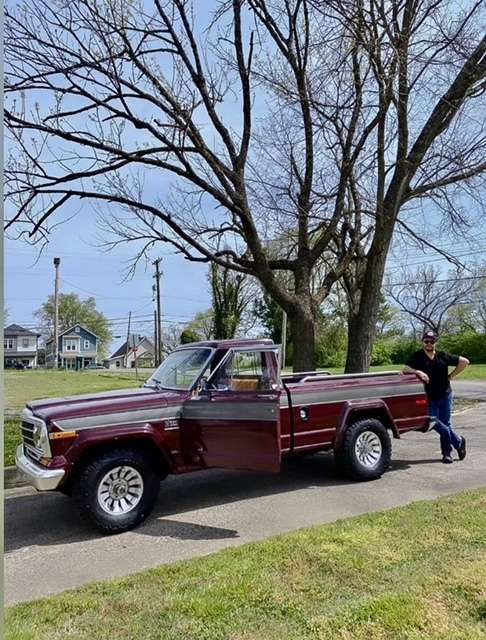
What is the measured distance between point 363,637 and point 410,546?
157 cm

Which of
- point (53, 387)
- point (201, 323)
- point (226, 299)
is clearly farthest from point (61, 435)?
point (201, 323)

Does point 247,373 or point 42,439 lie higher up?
point 247,373

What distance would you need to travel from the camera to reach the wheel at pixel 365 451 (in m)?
7.07

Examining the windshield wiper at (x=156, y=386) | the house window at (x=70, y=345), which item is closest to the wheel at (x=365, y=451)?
the windshield wiper at (x=156, y=386)

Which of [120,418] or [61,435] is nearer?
[61,435]

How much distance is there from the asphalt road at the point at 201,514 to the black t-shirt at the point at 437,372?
3.33ft

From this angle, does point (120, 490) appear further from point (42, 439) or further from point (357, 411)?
point (357, 411)

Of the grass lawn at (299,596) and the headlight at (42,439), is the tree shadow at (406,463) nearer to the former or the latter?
the grass lawn at (299,596)

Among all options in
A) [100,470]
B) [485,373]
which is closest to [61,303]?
[485,373]

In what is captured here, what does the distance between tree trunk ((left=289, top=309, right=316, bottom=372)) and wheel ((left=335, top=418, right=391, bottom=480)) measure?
4.84 metres

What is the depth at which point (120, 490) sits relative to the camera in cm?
561

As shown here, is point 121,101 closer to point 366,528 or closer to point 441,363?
point 441,363

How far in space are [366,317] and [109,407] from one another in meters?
8.03

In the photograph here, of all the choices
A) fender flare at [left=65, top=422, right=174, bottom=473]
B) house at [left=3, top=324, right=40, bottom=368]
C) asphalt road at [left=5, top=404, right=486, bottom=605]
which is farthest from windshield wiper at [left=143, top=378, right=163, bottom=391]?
house at [left=3, top=324, right=40, bottom=368]
